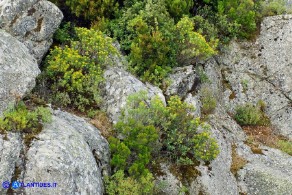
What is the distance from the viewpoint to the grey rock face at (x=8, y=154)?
24.8 ft

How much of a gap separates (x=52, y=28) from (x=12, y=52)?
2610 millimetres

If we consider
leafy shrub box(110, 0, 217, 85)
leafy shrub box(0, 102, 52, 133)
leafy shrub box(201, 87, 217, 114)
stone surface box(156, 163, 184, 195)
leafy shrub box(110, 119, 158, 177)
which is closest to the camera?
leafy shrub box(0, 102, 52, 133)

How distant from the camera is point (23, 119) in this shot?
27.6ft

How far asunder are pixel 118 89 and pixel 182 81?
8.68 feet

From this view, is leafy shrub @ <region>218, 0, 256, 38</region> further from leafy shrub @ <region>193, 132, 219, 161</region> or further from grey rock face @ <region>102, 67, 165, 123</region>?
leafy shrub @ <region>193, 132, 219, 161</region>

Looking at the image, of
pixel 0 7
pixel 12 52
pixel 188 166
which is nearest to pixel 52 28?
pixel 0 7

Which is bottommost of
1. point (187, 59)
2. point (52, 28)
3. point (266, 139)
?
point (266, 139)

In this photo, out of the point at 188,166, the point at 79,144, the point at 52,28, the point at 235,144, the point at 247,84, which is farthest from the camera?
the point at 247,84

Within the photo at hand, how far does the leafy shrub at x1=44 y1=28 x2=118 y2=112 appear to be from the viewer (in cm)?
1123

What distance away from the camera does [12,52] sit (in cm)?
988

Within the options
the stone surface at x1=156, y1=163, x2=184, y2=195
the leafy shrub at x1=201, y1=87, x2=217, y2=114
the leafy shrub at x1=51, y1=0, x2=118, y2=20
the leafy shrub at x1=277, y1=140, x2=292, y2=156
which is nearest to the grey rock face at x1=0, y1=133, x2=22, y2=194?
the stone surface at x1=156, y1=163, x2=184, y2=195

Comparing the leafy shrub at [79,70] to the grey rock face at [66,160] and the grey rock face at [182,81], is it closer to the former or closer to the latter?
the grey rock face at [66,160]

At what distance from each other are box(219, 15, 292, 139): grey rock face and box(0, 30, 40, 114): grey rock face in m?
8.26

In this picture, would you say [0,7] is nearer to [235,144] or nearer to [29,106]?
[29,106]
